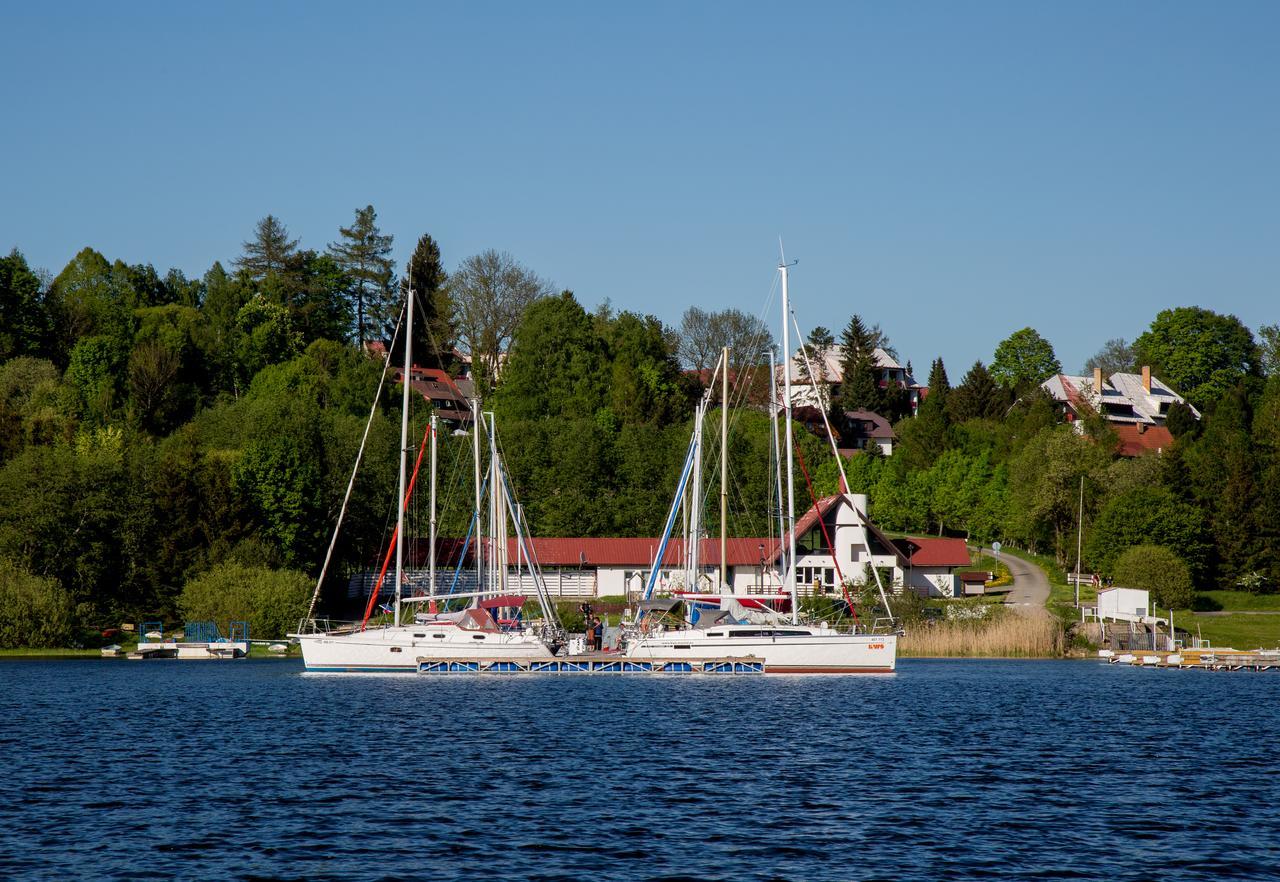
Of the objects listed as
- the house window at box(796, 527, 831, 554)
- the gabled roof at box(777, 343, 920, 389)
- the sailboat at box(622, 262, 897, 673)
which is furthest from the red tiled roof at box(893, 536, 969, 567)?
the gabled roof at box(777, 343, 920, 389)

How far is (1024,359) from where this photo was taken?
7480 inches

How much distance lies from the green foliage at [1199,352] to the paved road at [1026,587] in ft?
207

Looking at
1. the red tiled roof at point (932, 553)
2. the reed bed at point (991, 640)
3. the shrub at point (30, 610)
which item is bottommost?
the reed bed at point (991, 640)

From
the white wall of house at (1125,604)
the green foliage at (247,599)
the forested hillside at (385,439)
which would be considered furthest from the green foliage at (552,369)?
the white wall of house at (1125,604)

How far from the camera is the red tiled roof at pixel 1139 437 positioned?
154m

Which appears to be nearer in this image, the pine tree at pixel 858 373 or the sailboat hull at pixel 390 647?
the sailboat hull at pixel 390 647

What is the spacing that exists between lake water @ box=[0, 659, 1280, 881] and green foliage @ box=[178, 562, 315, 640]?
20374 mm

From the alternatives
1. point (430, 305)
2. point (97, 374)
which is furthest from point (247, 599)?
point (430, 305)

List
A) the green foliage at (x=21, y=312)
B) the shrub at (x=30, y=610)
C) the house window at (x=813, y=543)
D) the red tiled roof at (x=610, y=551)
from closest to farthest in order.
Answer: the shrub at (x=30, y=610), the house window at (x=813, y=543), the red tiled roof at (x=610, y=551), the green foliage at (x=21, y=312)

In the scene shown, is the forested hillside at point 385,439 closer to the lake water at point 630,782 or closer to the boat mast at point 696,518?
the boat mast at point 696,518

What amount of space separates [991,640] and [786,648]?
81.4 feet

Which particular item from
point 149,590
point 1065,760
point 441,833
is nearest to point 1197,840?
point 1065,760

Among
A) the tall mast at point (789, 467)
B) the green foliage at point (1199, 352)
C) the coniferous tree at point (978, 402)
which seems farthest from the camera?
the green foliage at point (1199, 352)

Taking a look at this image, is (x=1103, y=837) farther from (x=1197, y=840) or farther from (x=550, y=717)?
(x=550, y=717)
